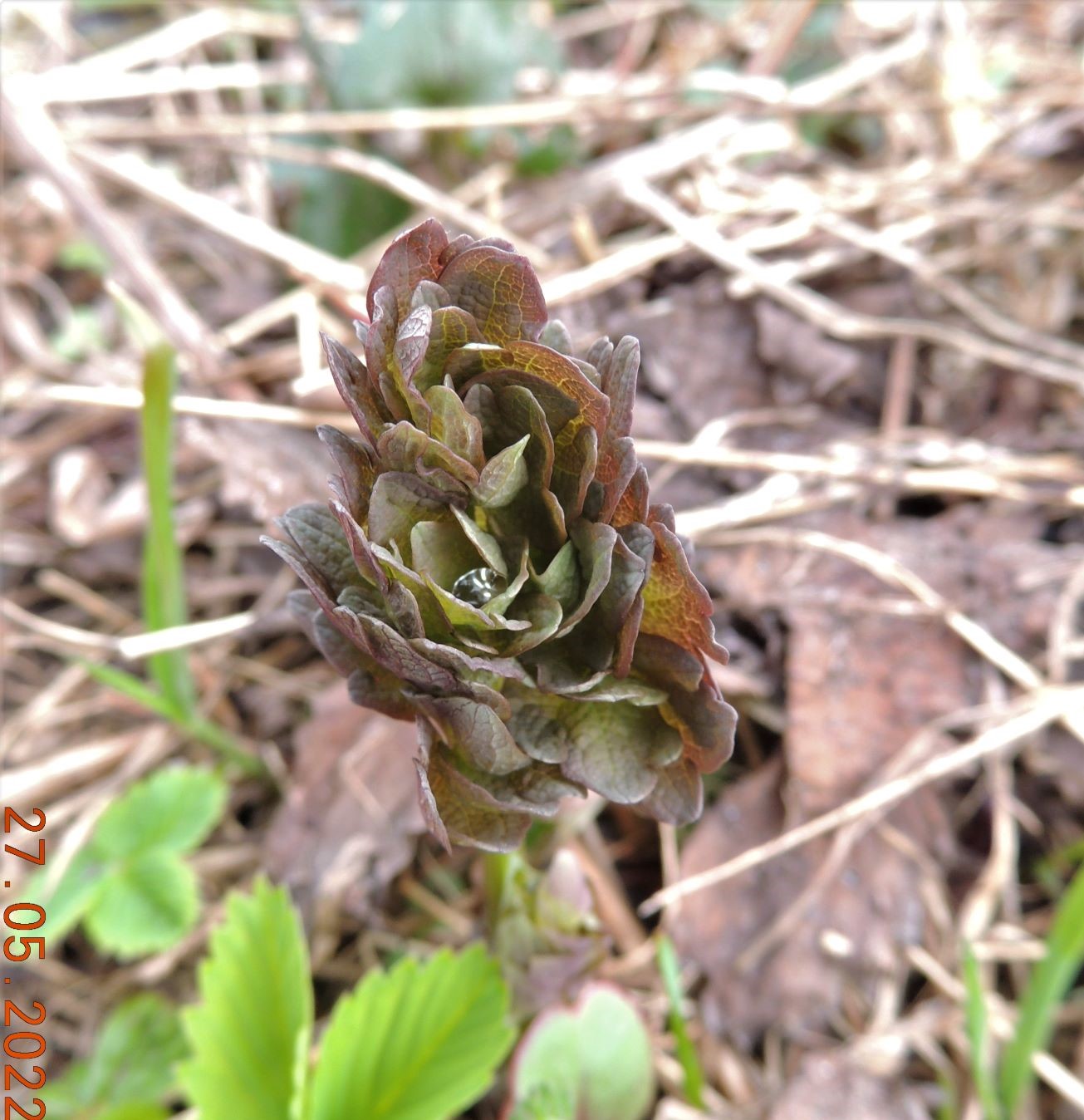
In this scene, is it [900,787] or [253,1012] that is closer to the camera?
[253,1012]

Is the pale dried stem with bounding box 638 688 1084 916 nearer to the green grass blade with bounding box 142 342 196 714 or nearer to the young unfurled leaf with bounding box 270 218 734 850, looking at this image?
the young unfurled leaf with bounding box 270 218 734 850

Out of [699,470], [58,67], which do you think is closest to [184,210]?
[58,67]

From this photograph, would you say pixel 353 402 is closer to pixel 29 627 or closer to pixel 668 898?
pixel 668 898

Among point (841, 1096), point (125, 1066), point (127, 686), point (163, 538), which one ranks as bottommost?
point (841, 1096)

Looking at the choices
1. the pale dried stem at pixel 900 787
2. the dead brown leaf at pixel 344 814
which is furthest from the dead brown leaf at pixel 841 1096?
the dead brown leaf at pixel 344 814

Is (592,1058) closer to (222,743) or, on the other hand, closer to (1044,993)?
(1044,993)

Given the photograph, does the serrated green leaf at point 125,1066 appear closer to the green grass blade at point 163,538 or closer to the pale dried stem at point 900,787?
the green grass blade at point 163,538
